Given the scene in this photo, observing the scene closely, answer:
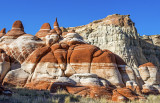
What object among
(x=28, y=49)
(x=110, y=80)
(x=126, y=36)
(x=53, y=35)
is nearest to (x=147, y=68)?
(x=110, y=80)

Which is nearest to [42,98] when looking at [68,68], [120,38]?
[68,68]

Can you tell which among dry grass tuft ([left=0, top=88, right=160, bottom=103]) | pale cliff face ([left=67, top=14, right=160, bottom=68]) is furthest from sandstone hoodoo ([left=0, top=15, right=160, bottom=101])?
pale cliff face ([left=67, top=14, right=160, bottom=68])

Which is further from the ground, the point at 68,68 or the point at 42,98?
the point at 68,68

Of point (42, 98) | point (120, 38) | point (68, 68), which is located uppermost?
point (120, 38)

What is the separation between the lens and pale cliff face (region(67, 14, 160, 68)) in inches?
2569

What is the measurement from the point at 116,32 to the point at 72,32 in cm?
4691

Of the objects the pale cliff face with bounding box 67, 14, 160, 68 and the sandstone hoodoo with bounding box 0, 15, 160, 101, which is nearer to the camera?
the sandstone hoodoo with bounding box 0, 15, 160, 101

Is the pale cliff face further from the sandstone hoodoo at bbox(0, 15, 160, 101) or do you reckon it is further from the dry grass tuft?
the dry grass tuft

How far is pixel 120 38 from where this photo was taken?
67.3 meters

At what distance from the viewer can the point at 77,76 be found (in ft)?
61.4

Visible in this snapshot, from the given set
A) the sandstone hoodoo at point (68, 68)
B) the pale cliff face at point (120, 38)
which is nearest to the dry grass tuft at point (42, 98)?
the sandstone hoodoo at point (68, 68)

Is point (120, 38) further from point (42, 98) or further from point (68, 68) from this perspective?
point (42, 98)

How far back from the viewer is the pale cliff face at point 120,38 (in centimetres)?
6525

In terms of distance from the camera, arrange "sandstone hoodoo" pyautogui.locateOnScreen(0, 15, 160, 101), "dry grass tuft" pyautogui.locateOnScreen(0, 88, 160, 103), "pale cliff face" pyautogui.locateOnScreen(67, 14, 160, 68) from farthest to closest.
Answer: "pale cliff face" pyautogui.locateOnScreen(67, 14, 160, 68) → "sandstone hoodoo" pyautogui.locateOnScreen(0, 15, 160, 101) → "dry grass tuft" pyautogui.locateOnScreen(0, 88, 160, 103)
